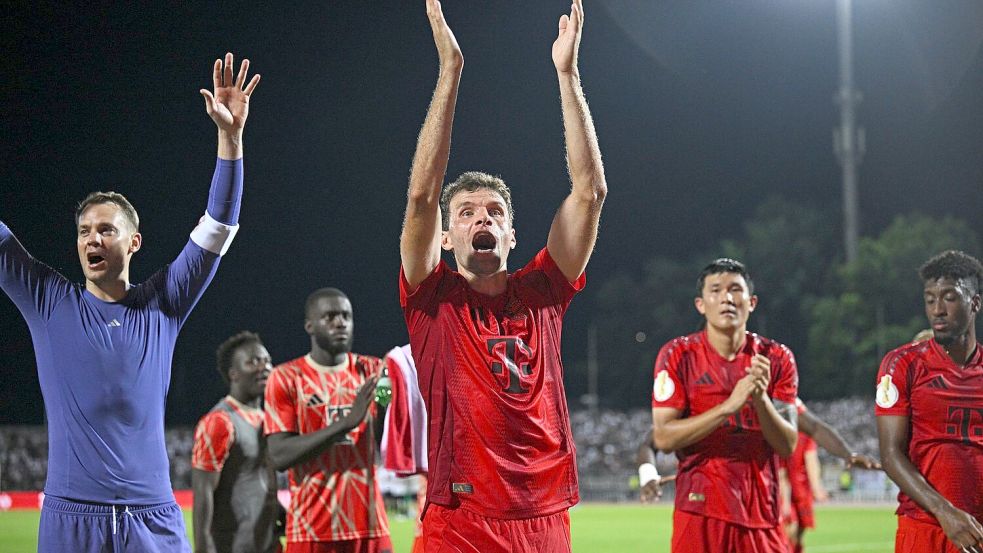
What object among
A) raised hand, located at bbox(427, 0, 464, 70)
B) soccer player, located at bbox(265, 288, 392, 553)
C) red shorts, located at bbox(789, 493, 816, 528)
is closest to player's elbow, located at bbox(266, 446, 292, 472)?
soccer player, located at bbox(265, 288, 392, 553)

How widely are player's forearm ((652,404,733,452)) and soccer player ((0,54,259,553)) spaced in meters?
3.02

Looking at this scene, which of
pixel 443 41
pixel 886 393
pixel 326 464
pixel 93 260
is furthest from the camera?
pixel 326 464

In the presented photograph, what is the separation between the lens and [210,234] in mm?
5305

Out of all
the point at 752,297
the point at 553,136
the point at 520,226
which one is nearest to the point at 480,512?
the point at 752,297

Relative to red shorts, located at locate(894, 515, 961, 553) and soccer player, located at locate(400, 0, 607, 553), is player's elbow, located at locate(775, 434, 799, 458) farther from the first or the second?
soccer player, located at locate(400, 0, 607, 553)

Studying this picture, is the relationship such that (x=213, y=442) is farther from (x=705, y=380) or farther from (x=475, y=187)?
(x=475, y=187)

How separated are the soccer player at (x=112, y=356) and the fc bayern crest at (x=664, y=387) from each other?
9.97 feet

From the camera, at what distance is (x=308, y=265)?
233 ft

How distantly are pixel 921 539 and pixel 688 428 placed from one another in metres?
1.47

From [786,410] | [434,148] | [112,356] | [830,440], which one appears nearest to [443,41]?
[434,148]

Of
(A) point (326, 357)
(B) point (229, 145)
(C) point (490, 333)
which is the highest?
(B) point (229, 145)

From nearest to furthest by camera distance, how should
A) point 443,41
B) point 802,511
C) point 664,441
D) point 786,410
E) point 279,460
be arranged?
point 443,41, point 664,441, point 786,410, point 279,460, point 802,511

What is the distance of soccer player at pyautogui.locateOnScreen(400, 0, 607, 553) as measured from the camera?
445 centimetres

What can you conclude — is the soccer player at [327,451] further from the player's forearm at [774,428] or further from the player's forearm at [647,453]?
the player's forearm at [774,428]
